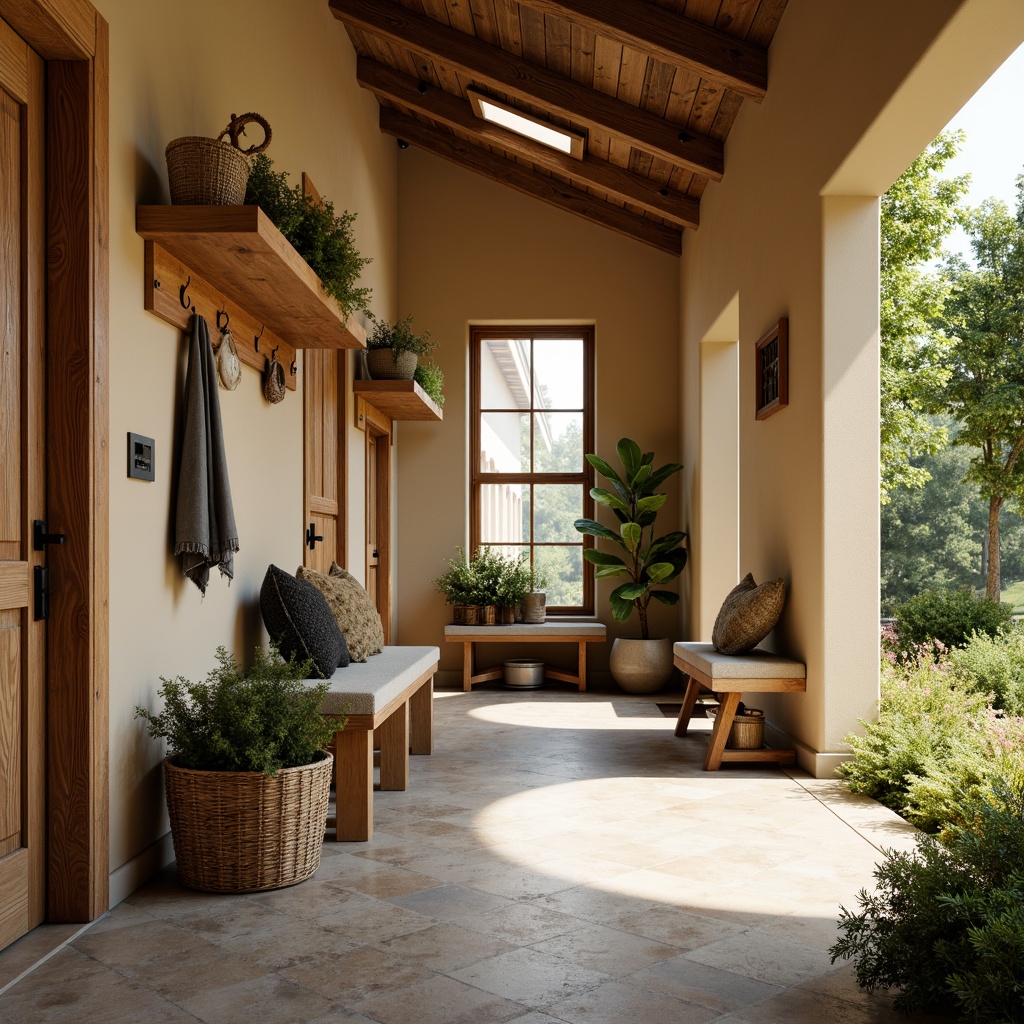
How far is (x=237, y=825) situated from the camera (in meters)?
2.83

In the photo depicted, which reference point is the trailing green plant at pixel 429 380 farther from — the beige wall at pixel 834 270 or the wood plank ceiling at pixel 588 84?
the beige wall at pixel 834 270

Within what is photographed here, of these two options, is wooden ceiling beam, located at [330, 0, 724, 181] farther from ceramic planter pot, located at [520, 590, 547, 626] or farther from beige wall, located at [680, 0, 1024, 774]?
ceramic planter pot, located at [520, 590, 547, 626]

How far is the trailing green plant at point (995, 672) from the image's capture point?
4.86 metres

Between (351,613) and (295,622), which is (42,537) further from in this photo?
(351,613)

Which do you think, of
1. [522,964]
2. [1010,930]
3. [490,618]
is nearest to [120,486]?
[522,964]

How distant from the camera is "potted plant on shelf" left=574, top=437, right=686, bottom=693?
7453mm

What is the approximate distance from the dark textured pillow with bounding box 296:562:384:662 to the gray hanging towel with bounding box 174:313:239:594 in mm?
847

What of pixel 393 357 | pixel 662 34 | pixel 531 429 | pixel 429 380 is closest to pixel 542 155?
pixel 429 380

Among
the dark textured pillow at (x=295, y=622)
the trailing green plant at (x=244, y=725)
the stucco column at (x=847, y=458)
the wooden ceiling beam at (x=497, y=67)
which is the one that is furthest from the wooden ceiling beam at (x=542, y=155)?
the trailing green plant at (x=244, y=725)

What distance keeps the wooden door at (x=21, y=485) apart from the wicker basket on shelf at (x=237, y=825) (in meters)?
0.40

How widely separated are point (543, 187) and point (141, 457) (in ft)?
18.6

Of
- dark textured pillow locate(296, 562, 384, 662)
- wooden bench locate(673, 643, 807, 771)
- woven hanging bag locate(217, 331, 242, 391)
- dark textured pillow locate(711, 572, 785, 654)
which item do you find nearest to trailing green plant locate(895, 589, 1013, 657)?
dark textured pillow locate(711, 572, 785, 654)

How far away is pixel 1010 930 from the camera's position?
1.77m

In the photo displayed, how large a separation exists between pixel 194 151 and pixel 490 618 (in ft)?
16.5
